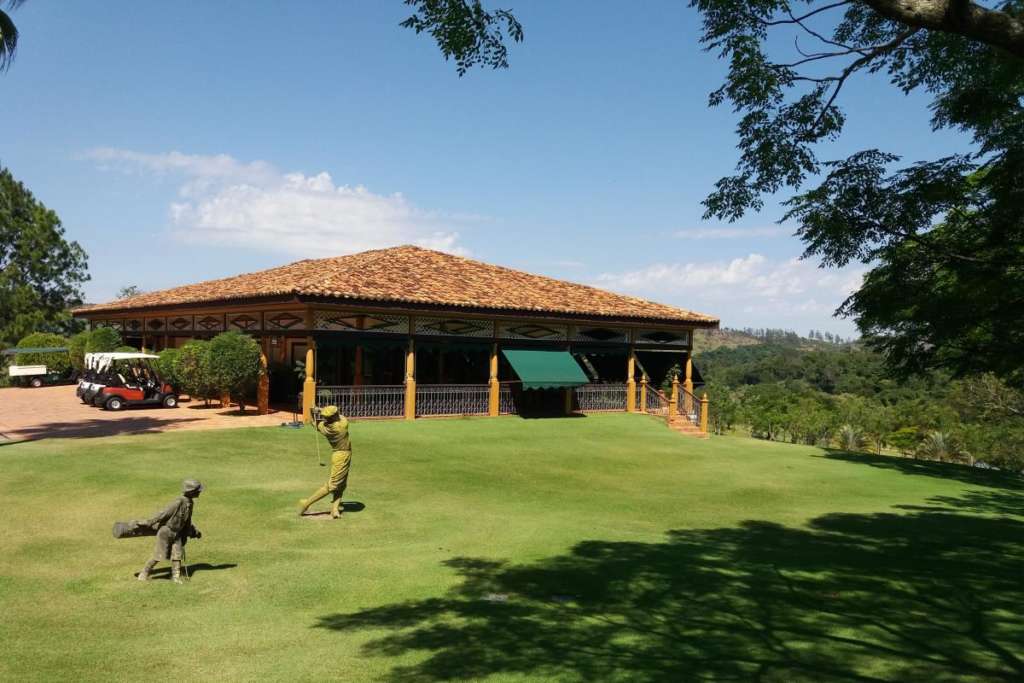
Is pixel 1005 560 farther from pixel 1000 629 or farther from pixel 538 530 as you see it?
pixel 538 530

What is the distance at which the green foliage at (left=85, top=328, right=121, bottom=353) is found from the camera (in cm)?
3022

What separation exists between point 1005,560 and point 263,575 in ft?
28.8

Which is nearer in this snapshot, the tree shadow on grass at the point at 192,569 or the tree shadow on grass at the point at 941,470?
the tree shadow on grass at the point at 192,569

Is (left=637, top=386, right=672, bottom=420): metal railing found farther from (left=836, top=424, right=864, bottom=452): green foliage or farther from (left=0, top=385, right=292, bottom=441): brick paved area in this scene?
(left=836, top=424, right=864, bottom=452): green foliage

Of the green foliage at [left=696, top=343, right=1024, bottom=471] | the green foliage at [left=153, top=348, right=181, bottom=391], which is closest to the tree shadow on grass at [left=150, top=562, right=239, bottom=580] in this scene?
the green foliage at [left=153, top=348, right=181, bottom=391]

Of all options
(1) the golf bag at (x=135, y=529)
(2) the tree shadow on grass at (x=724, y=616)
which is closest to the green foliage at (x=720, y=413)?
(2) the tree shadow on grass at (x=724, y=616)

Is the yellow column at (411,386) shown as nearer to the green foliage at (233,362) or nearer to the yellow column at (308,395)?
the yellow column at (308,395)

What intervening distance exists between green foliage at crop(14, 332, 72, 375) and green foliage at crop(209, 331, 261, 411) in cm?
2006

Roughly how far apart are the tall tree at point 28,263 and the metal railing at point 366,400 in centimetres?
3589

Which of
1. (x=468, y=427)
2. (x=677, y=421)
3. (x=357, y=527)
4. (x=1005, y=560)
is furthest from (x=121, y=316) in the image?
(x=1005, y=560)

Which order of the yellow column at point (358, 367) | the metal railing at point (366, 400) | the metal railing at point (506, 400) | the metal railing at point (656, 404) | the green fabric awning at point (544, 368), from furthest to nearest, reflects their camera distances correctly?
the metal railing at point (656, 404)
the yellow column at point (358, 367)
the metal railing at point (506, 400)
the green fabric awning at point (544, 368)
the metal railing at point (366, 400)

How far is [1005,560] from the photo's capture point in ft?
27.3

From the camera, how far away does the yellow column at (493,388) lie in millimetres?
22859

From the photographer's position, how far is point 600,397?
84.8ft
